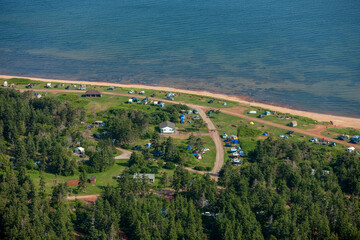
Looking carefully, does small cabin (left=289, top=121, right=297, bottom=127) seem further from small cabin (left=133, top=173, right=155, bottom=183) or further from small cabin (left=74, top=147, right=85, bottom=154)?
small cabin (left=74, top=147, right=85, bottom=154)

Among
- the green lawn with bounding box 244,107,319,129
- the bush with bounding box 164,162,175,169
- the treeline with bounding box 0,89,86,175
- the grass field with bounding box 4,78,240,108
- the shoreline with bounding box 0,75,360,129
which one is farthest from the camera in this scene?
the grass field with bounding box 4,78,240,108

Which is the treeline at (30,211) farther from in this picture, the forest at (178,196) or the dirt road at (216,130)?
the dirt road at (216,130)

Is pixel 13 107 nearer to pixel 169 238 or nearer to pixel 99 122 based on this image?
pixel 99 122

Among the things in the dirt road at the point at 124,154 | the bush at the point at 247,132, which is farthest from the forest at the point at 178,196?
the bush at the point at 247,132

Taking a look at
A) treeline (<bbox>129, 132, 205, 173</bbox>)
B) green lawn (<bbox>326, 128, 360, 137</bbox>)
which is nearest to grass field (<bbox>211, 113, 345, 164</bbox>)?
treeline (<bbox>129, 132, 205, 173</bbox>)

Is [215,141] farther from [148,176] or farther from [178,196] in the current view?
[178,196]

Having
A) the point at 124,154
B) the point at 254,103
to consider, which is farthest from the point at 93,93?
the point at 254,103

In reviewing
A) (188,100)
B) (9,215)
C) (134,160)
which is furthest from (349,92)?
(9,215)

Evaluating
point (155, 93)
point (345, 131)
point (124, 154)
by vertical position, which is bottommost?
point (124, 154)
